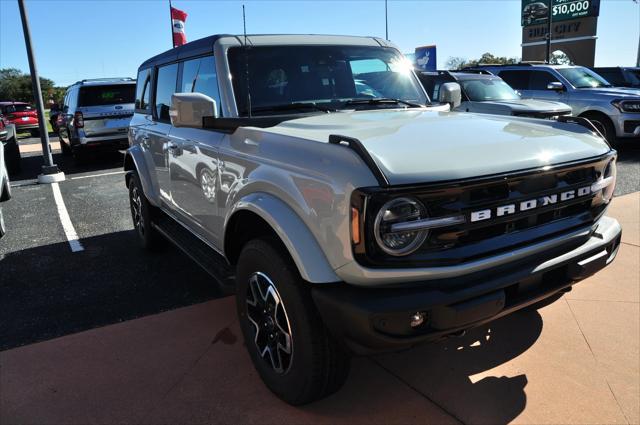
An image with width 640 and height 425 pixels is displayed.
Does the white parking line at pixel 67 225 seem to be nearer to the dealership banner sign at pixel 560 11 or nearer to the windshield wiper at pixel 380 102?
the windshield wiper at pixel 380 102

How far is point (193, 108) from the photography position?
2918mm

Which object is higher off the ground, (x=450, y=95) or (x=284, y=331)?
(x=450, y=95)

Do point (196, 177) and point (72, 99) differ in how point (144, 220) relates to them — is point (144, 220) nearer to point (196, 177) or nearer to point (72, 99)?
point (196, 177)

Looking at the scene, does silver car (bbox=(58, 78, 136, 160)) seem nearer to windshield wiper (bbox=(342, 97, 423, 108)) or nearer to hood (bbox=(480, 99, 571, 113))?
hood (bbox=(480, 99, 571, 113))

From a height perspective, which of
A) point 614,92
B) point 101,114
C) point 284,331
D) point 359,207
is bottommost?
point 284,331

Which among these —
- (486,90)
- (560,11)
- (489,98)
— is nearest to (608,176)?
(489,98)

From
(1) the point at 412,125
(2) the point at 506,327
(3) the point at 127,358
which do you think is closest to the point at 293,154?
(1) the point at 412,125

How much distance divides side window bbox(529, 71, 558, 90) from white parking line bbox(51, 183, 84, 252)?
33.4ft

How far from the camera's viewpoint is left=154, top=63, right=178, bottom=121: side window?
4.28m

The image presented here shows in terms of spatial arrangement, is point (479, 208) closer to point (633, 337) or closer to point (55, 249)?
point (633, 337)

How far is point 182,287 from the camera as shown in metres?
4.33

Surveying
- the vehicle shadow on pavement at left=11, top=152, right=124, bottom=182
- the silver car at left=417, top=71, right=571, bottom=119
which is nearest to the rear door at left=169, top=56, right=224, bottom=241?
the silver car at left=417, top=71, right=571, bottom=119

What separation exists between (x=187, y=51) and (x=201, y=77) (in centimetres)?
42

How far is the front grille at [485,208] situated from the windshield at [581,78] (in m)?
9.99
